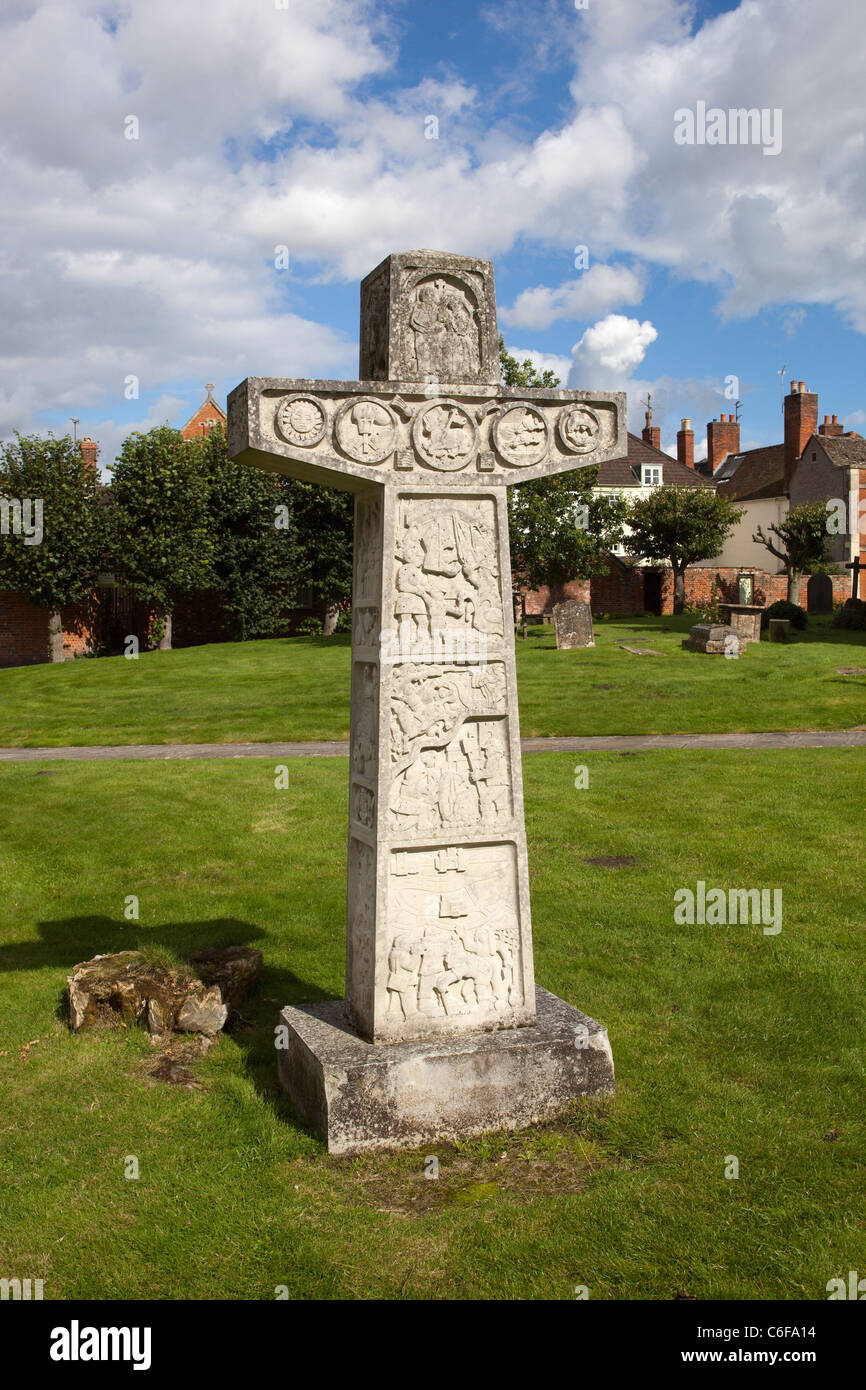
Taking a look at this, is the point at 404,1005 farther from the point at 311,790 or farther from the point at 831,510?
the point at 831,510

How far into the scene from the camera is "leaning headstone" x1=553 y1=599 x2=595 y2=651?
25.6m

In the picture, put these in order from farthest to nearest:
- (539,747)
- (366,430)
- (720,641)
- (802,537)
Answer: (802,537)
(720,641)
(539,747)
(366,430)

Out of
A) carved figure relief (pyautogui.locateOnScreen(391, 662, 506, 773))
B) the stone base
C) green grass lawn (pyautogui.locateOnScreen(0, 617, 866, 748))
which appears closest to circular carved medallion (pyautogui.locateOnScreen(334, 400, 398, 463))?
carved figure relief (pyautogui.locateOnScreen(391, 662, 506, 773))

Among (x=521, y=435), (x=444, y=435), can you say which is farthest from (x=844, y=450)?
(x=444, y=435)

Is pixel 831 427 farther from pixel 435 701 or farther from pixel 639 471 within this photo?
pixel 435 701

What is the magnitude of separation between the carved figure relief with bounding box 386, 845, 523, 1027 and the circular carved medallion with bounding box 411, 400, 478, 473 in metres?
1.74

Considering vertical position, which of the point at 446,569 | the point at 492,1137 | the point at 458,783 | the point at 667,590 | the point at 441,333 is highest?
the point at 667,590

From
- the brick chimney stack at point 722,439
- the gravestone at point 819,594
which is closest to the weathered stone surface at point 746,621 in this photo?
the gravestone at point 819,594

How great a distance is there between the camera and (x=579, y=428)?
493cm

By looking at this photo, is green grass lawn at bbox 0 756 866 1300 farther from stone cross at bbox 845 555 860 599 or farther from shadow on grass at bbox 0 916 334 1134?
stone cross at bbox 845 555 860 599

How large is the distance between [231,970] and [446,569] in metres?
2.86

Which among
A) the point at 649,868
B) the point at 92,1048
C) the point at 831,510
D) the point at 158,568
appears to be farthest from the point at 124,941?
the point at 831,510

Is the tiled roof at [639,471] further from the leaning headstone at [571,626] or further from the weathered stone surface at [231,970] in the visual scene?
the weathered stone surface at [231,970]

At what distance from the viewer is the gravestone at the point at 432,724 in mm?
4512
